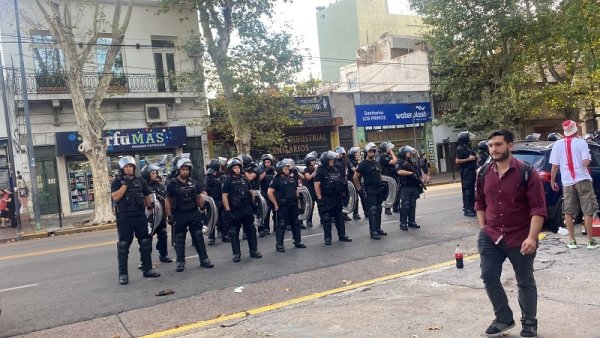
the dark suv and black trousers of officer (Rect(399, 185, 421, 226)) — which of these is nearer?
the dark suv

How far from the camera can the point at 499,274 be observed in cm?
438

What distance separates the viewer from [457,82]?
2797 centimetres

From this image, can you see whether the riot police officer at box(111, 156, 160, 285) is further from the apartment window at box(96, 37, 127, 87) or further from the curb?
the apartment window at box(96, 37, 127, 87)

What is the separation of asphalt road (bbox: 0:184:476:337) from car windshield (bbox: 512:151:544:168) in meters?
1.67

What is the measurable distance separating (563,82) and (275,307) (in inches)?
1041

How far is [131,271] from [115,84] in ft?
51.3

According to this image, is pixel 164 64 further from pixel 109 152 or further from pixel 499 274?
pixel 499 274

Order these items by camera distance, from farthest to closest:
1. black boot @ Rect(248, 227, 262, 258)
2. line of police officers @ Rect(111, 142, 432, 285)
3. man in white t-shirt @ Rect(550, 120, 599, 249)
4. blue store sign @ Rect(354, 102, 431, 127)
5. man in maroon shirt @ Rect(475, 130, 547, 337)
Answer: blue store sign @ Rect(354, 102, 431, 127) < black boot @ Rect(248, 227, 262, 258) < line of police officers @ Rect(111, 142, 432, 285) < man in white t-shirt @ Rect(550, 120, 599, 249) < man in maroon shirt @ Rect(475, 130, 547, 337)

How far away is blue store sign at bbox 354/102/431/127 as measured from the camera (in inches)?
1152

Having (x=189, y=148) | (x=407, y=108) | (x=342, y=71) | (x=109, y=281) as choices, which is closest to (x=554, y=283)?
(x=109, y=281)

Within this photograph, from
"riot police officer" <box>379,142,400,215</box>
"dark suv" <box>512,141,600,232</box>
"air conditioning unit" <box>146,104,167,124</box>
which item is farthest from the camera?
"air conditioning unit" <box>146,104,167,124</box>

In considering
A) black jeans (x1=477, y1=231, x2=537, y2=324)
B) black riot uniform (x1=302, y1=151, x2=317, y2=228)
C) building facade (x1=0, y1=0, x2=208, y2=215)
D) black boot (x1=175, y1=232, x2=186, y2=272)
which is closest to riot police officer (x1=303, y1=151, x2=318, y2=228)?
black riot uniform (x1=302, y1=151, x2=317, y2=228)

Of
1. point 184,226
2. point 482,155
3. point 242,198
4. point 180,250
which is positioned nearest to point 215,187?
point 242,198

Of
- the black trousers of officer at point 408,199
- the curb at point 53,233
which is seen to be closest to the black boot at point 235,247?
the black trousers of officer at point 408,199
